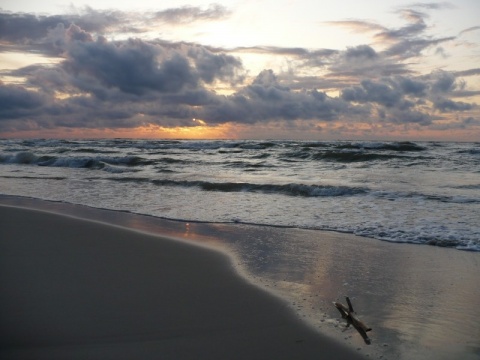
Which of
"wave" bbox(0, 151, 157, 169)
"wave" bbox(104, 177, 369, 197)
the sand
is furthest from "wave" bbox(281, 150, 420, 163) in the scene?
the sand

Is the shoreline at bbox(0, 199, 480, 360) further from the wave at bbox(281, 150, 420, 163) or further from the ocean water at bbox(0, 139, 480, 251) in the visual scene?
the wave at bbox(281, 150, 420, 163)

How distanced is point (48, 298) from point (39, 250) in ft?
6.48

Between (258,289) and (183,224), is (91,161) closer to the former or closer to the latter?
(183,224)

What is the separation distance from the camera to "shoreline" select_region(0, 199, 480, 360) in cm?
321

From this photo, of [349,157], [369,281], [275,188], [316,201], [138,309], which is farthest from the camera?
[349,157]

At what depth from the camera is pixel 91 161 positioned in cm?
2511

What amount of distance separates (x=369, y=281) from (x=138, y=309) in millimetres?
2522

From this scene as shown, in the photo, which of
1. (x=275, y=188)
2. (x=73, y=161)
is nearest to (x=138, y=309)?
(x=275, y=188)

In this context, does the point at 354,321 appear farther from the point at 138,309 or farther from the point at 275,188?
the point at 275,188

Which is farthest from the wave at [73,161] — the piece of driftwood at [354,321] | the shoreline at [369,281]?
the piece of driftwood at [354,321]

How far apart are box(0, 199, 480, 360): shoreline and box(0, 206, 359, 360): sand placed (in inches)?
10.8

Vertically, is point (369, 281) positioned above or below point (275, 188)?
below

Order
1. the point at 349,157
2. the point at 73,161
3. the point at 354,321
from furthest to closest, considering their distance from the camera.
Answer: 1. the point at 349,157
2. the point at 73,161
3. the point at 354,321

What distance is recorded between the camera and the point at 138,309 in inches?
142
